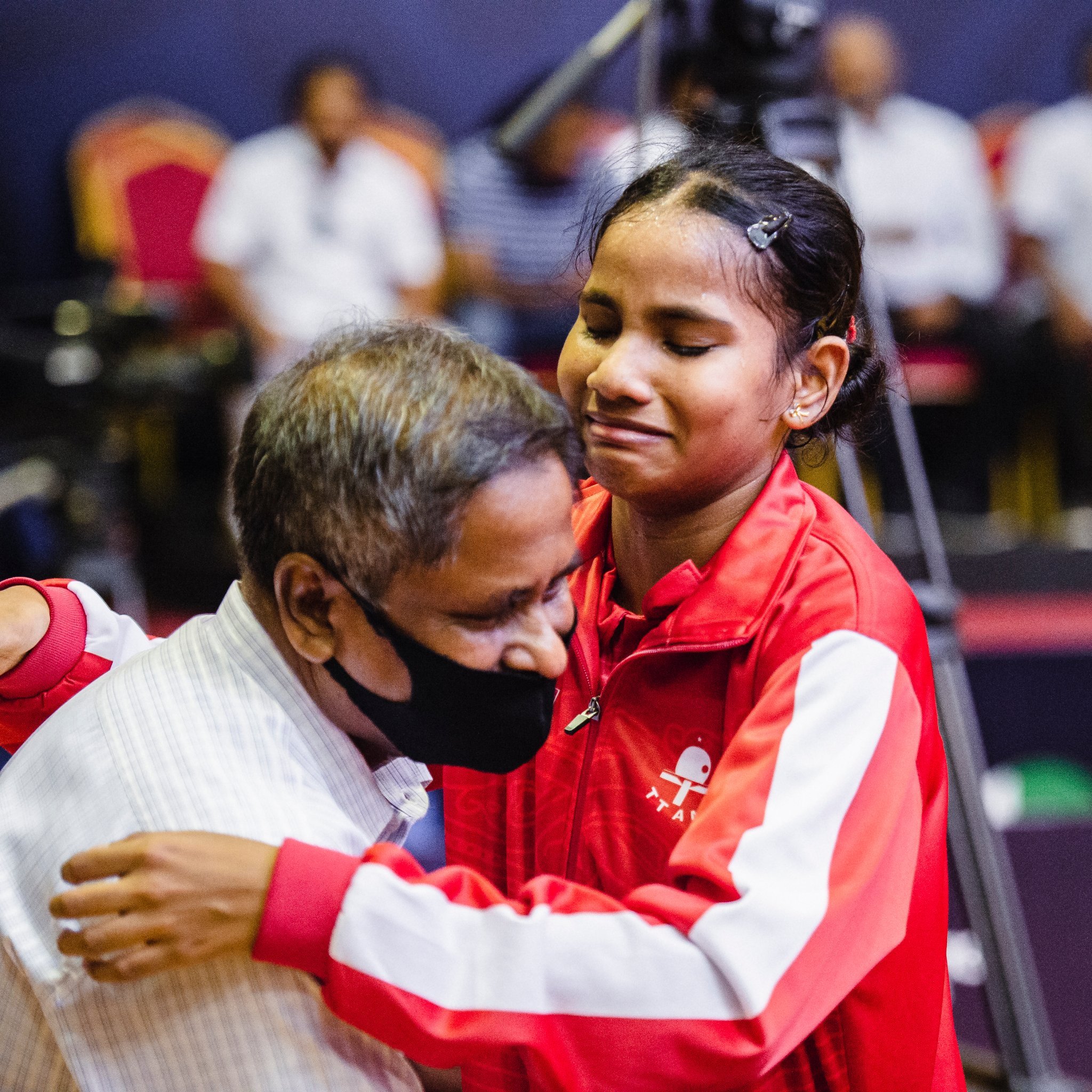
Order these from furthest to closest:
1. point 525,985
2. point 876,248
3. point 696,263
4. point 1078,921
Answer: point 876,248
point 1078,921
point 696,263
point 525,985

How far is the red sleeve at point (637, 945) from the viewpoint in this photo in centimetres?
82

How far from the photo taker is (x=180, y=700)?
0.91 m

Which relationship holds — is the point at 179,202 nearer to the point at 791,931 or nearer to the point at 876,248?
the point at 876,248

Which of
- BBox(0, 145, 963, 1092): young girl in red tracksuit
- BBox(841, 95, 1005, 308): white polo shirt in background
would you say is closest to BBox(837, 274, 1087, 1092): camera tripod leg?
BBox(0, 145, 963, 1092): young girl in red tracksuit

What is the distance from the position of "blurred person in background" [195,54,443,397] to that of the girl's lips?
3370mm

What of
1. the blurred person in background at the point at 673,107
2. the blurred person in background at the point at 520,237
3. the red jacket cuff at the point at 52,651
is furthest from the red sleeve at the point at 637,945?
the blurred person in background at the point at 520,237

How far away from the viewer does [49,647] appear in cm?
119

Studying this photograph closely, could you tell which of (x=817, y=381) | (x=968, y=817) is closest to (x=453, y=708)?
(x=817, y=381)

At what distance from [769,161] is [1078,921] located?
200cm

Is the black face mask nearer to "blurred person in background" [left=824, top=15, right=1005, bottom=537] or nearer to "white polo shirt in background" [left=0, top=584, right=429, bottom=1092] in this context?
"white polo shirt in background" [left=0, top=584, right=429, bottom=1092]

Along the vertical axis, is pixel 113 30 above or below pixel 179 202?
above

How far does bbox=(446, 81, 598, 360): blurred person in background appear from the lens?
437cm

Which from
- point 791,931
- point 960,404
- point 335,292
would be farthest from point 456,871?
point 960,404

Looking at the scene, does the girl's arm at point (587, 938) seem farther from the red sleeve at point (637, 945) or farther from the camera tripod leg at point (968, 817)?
the camera tripod leg at point (968, 817)
